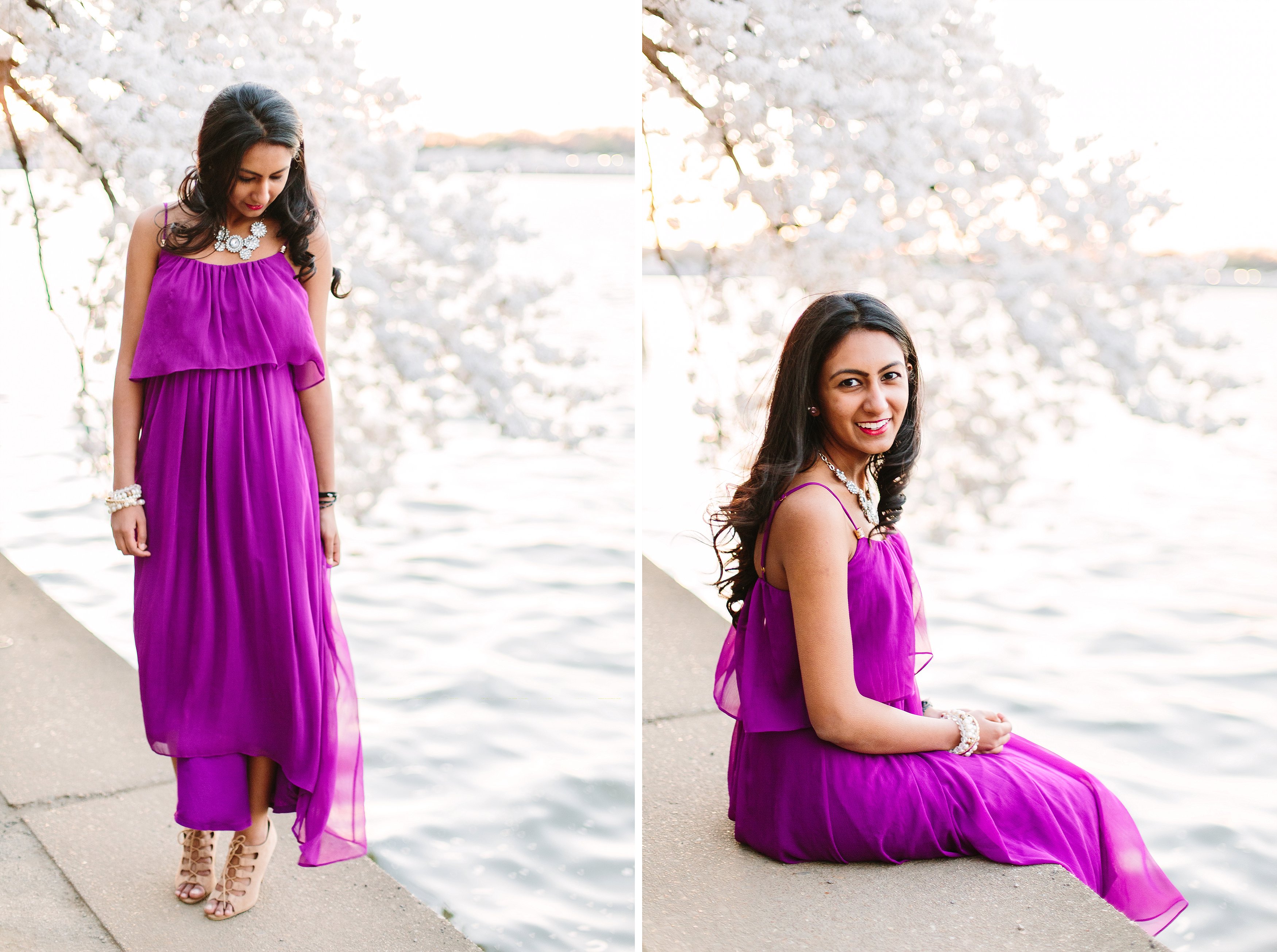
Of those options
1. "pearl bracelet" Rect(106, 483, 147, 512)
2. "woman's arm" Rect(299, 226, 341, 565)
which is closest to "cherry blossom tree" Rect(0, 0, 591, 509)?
"woman's arm" Rect(299, 226, 341, 565)

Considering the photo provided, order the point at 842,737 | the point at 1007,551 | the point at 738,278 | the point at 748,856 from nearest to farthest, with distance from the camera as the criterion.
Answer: the point at 842,737
the point at 748,856
the point at 738,278
the point at 1007,551

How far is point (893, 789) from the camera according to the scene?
2.12 meters

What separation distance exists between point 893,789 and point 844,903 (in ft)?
0.75

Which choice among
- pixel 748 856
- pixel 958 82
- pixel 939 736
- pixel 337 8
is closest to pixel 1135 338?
pixel 958 82

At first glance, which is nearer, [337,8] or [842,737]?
[842,737]

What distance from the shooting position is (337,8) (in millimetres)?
3689

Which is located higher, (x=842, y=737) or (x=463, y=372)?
(x=463, y=372)

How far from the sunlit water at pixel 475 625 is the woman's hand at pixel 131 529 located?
1165mm

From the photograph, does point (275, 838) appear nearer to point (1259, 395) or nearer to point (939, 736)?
point (939, 736)

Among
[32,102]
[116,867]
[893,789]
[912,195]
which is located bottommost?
[116,867]

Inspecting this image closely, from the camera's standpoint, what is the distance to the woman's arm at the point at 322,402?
7.82ft

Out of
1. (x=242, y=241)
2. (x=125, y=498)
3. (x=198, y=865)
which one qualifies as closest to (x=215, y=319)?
(x=242, y=241)

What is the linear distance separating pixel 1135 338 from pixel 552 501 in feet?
17.1

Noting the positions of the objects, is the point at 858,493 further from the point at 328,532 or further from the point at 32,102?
the point at 32,102
